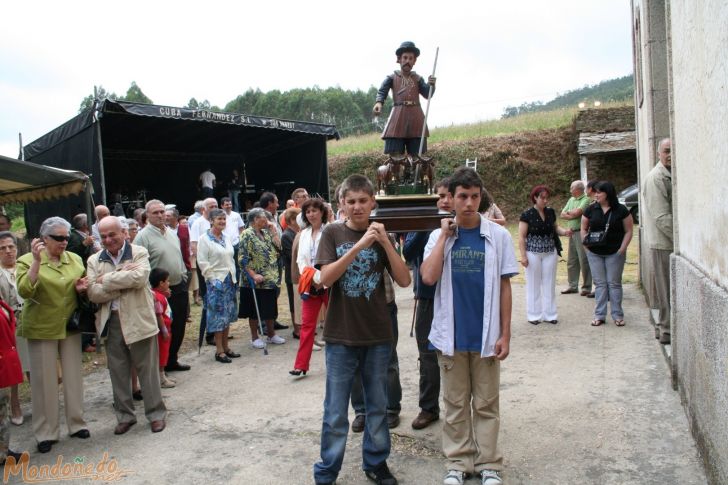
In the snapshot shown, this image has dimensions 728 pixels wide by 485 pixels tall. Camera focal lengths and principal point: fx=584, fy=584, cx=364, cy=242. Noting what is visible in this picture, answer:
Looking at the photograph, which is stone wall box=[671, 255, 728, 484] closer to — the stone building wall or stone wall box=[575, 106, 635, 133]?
the stone building wall

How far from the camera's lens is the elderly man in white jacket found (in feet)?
15.3

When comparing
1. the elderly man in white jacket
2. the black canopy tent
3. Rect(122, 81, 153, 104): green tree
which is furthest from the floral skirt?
Rect(122, 81, 153, 104): green tree

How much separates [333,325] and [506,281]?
1.07 metres

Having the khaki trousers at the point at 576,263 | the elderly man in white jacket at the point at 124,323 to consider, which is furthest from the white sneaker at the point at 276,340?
the khaki trousers at the point at 576,263

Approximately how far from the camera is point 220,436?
14.7ft

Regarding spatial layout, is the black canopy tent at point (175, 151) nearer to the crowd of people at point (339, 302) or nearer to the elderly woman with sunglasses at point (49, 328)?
the crowd of people at point (339, 302)

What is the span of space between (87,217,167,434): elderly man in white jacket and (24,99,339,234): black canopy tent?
7.05 metres

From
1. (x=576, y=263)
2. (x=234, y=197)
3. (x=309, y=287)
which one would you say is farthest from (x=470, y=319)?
(x=234, y=197)

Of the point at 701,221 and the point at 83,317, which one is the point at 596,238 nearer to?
the point at 701,221

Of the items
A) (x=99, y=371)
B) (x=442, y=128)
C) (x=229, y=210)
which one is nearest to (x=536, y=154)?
(x=442, y=128)

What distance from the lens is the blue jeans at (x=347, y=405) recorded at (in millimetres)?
3377

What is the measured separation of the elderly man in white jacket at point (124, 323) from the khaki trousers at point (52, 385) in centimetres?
27

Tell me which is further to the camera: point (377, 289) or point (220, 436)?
point (220, 436)

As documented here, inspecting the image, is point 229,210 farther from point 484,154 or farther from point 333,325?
point 484,154
